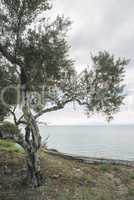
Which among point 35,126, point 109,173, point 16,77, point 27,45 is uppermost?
point 27,45

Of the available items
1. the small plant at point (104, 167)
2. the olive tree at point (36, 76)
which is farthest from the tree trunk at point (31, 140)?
the small plant at point (104, 167)

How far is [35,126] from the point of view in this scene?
476 inches

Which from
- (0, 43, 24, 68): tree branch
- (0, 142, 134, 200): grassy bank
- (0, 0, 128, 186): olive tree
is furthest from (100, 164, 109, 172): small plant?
(0, 43, 24, 68): tree branch

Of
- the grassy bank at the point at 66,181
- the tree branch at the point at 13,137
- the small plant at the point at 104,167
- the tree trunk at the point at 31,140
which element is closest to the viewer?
the grassy bank at the point at 66,181

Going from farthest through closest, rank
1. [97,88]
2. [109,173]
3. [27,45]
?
[109,173] → [97,88] → [27,45]

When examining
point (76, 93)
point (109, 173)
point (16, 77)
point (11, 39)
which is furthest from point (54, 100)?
point (109, 173)

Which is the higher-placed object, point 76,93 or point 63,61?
point 63,61

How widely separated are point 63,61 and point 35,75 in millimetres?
1267

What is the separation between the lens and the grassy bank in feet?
37.8

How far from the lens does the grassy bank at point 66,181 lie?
1152 centimetres

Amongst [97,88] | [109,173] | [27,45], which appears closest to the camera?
[27,45]

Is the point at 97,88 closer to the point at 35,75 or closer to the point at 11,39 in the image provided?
the point at 35,75

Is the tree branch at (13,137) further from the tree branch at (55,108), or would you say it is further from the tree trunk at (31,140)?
the tree branch at (55,108)

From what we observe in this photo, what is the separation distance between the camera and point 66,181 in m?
13.0
